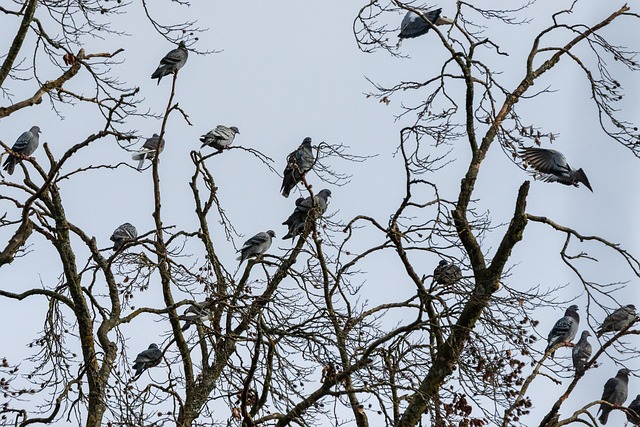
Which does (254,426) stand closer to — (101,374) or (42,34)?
(101,374)

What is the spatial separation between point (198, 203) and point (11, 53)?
314 centimetres

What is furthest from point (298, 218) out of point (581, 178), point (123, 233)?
point (581, 178)

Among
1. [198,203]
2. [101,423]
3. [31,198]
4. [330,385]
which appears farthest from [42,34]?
[330,385]

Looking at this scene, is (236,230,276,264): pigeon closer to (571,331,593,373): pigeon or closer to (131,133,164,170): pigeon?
(131,133,164,170): pigeon

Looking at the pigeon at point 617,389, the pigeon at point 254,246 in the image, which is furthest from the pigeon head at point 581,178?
the pigeon at point 254,246

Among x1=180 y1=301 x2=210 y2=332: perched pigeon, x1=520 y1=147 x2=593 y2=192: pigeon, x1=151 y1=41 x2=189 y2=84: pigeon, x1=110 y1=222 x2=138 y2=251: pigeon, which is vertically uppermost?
x1=151 y1=41 x2=189 y2=84: pigeon

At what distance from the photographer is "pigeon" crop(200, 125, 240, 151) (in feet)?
49.3

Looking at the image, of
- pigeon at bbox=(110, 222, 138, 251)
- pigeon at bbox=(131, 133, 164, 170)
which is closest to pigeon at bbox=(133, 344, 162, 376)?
pigeon at bbox=(110, 222, 138, 251)

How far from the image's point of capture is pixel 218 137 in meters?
15.1

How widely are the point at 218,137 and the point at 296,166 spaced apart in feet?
8.14

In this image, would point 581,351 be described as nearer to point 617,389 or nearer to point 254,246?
point 617,389

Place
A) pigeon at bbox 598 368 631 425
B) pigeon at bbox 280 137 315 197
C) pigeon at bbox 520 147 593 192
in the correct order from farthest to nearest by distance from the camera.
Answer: pigeon at bbox 598 368 631 425 → pigeon at bbox 520 147 593 192 → pigeon at bbox 280 137 315 197

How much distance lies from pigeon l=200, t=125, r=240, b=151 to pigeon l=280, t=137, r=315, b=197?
106cm

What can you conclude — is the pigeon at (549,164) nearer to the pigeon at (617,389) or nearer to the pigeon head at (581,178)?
the pigeon head at (581,178)
